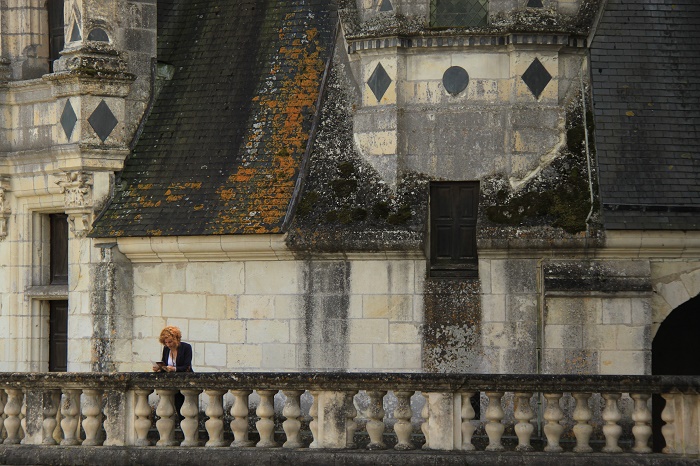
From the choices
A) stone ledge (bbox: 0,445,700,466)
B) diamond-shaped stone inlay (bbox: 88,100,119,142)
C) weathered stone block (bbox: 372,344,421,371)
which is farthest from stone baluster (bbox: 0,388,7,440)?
diamond-shaped stone inlay (bbox: 88,100,119,142)

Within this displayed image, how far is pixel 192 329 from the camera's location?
16016 millimetres

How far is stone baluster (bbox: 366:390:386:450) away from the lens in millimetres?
12047

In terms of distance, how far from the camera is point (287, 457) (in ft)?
39.5

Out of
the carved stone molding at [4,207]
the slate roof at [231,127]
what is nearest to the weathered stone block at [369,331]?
the slate roof at [231,127]

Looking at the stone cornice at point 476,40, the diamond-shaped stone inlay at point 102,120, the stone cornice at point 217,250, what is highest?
the stone cornice at point 476,40

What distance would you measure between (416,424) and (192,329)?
287 centimetres

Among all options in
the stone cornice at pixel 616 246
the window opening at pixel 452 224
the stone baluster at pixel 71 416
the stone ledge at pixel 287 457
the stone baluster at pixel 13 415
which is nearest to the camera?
the stone ledge at pixel 287 457

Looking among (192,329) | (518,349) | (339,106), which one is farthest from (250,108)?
(518,349)

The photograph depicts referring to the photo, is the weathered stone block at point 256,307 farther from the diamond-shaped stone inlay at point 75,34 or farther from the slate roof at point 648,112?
the slate roof at point 648,112

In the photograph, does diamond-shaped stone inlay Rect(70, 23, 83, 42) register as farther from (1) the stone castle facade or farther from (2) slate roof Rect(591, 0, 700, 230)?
(2) slate roof Rect(591, 0, 700, 230)

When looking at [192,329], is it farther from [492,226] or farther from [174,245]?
[492,226]

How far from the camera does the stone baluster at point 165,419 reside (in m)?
12.5

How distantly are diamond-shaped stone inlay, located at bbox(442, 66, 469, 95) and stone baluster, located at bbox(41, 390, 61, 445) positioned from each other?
16.5 ft

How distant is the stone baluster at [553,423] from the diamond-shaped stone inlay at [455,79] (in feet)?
14.2
